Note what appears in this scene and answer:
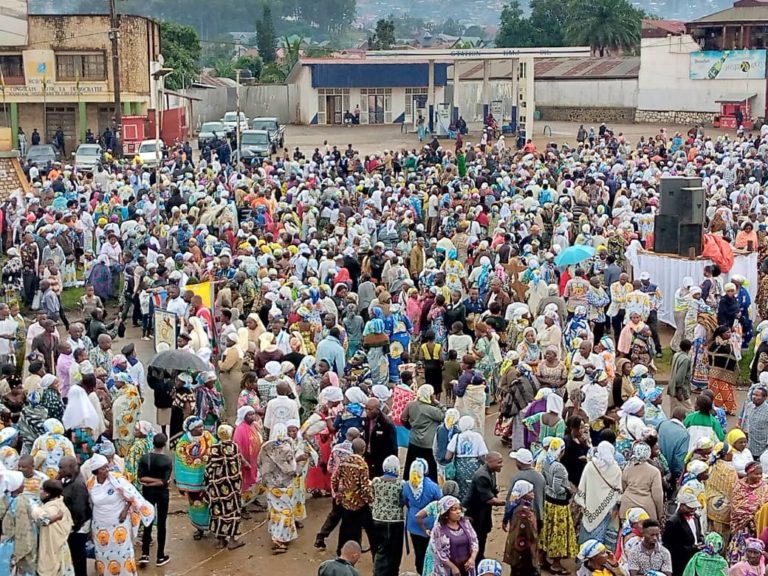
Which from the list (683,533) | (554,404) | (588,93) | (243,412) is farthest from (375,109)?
(683,533)

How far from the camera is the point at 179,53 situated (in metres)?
60.5

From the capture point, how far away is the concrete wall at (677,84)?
4856 centimetres

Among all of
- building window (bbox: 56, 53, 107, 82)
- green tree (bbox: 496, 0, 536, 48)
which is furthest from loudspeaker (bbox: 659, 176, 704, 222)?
green tree (bbox: 496, 0, 536, 48)

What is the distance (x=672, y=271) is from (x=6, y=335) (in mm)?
8893

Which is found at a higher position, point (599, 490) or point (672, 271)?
point (672, 271)

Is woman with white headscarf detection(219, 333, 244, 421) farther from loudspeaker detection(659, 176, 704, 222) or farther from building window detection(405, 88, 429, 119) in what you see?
building window detection(405, 88, 429, 119)

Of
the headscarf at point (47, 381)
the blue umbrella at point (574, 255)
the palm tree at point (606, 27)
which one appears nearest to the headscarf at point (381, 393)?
the headscarf at point (47, 381)

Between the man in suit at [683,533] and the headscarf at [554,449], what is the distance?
3.71 ft

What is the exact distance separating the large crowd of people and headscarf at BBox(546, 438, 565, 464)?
11cm

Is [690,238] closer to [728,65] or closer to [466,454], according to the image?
[466,454]

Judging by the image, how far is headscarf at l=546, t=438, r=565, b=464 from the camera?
9719 millimetres

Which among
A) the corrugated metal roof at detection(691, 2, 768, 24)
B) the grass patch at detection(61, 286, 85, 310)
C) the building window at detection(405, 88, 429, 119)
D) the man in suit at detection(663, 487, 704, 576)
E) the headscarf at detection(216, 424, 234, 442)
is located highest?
the corrugated metal roof at detection(691, 2, 768, 24)

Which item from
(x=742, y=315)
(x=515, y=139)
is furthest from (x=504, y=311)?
(x=515, y=139)

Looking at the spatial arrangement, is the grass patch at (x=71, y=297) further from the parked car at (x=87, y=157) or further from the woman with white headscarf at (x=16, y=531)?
the parked car at (x=87, y=157)
